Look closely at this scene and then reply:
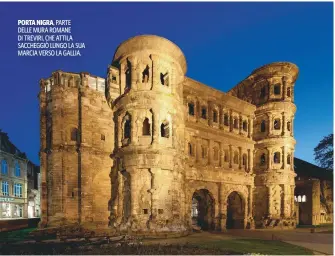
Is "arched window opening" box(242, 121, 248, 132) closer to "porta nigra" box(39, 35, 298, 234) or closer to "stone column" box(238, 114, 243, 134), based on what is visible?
"porta nigra" box(39, 35, 298, 234)

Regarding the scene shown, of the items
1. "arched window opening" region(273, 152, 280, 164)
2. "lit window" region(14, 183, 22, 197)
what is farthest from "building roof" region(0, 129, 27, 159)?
"arched window opening" region(273, 152, 280, 164)

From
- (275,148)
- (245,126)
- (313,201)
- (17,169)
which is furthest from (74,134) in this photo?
(313,201)

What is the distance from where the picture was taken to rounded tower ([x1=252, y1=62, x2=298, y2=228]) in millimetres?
29828

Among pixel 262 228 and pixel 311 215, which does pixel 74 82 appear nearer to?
pixel 262 228

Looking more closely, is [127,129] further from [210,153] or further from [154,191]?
[210,153]

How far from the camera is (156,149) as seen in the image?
1981 cm

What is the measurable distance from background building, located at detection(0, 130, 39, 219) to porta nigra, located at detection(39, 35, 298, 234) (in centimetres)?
1843

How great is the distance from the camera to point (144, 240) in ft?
58.5

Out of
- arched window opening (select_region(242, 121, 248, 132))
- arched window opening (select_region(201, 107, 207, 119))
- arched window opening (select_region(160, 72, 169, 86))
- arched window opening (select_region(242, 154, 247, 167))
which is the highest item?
arched window opening (select_region(160, 72, 169, 86))

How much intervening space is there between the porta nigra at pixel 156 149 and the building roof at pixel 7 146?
18.9 m

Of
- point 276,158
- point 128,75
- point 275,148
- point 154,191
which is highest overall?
point 128,75

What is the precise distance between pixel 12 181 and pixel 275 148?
32.9 metres

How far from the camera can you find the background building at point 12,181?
1499 inches

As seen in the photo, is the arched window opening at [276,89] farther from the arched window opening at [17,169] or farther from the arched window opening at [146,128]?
the arched window opening at [17,169]
